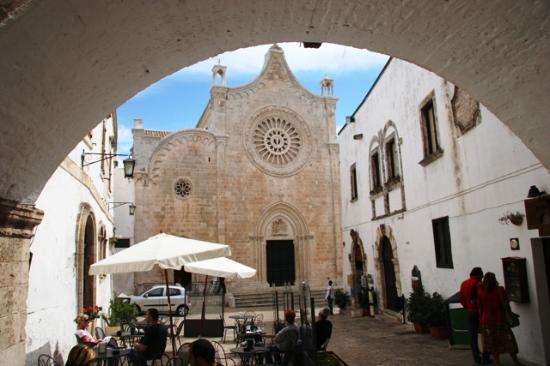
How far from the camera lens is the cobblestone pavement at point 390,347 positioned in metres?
7.39

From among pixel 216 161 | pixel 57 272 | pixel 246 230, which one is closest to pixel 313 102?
pixel 216 161

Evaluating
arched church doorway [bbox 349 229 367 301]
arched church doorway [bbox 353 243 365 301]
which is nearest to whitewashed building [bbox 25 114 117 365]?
arched church doorway [bbox 349 229 367 301]

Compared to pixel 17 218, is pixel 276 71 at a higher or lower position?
higher

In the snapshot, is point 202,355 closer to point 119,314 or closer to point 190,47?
point 190,47

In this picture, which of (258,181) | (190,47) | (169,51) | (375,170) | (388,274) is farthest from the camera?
(258,181)

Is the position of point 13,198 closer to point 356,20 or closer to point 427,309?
point 356,20

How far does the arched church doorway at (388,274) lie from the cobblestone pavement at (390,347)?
0.74 metres

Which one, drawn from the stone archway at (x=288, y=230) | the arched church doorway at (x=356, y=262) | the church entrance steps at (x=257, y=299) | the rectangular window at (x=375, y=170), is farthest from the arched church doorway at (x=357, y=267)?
the stone archway at (x=288, y=230)

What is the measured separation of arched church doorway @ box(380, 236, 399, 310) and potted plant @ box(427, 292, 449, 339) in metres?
3.30

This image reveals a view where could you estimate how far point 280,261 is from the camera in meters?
23.6

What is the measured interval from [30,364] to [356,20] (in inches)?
204

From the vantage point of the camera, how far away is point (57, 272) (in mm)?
6594

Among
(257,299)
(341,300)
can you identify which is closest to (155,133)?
(257,299)

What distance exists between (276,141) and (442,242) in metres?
15.8
